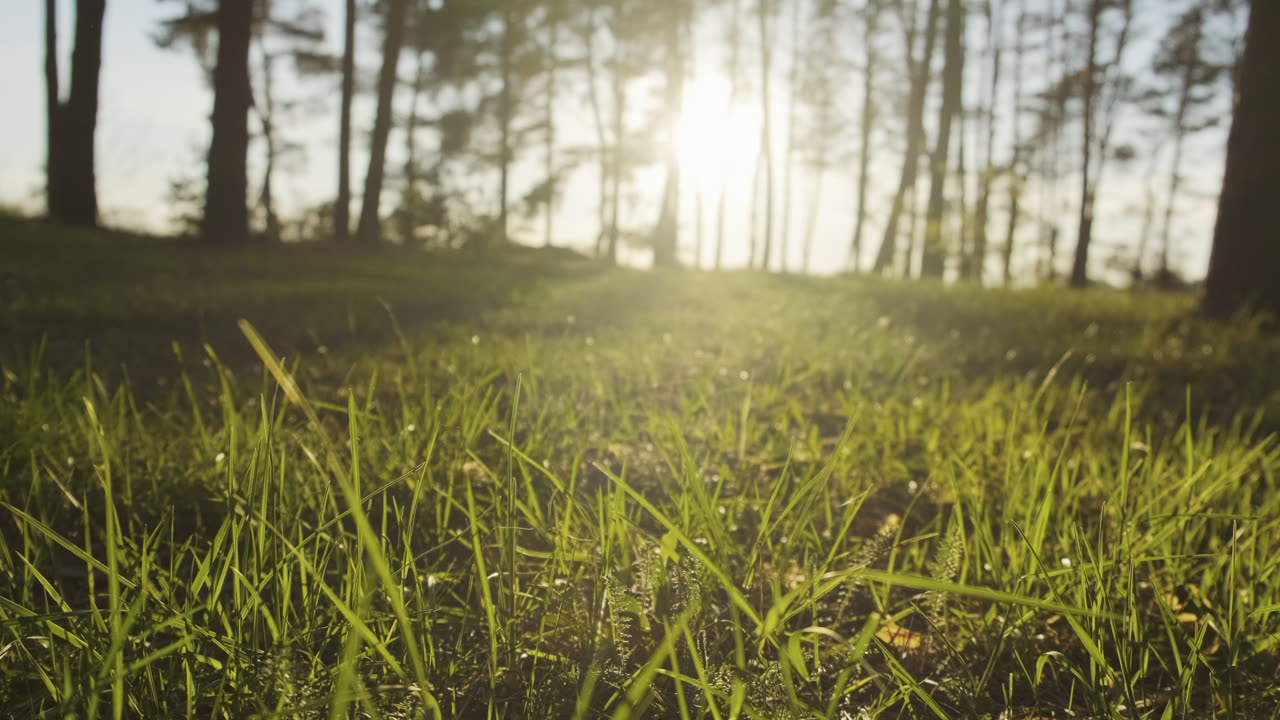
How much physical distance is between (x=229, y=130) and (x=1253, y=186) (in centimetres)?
937

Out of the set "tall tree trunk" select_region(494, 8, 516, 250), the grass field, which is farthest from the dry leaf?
"tall tree trunk" select_region(494, 8, 516, 250)

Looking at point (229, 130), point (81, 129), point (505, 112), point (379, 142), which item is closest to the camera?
point (229, 130)

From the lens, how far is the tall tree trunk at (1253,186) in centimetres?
448

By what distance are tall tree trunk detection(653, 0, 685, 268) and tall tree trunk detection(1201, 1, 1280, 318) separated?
17155 millimetres

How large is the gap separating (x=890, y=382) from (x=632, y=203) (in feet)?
85.8

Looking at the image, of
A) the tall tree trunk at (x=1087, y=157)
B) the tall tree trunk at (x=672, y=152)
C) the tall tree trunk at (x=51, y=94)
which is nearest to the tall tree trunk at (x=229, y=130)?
the tall tree trunk at (x=51, y=94)

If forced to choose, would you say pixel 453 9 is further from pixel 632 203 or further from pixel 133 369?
pixel 133 369

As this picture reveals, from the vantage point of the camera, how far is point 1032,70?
76.9 ft

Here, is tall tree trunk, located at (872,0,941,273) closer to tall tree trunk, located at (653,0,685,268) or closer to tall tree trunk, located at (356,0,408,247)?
tall tree trunk, located at (653,0,685,268)

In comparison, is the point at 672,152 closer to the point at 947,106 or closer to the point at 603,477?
the point at 947,106

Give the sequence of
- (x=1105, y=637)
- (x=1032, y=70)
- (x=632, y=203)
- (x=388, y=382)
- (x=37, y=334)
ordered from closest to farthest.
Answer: (x=1105, y=637) → (x=388, y=382) → (x=37, y=334) → (x=1032, y=70) → (x=632, y=203)

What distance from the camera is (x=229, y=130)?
318 inches

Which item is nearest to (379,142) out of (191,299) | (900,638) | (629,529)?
(191,299)

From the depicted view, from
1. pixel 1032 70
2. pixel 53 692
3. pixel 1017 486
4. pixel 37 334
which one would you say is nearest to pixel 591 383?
pixel 1017 486
